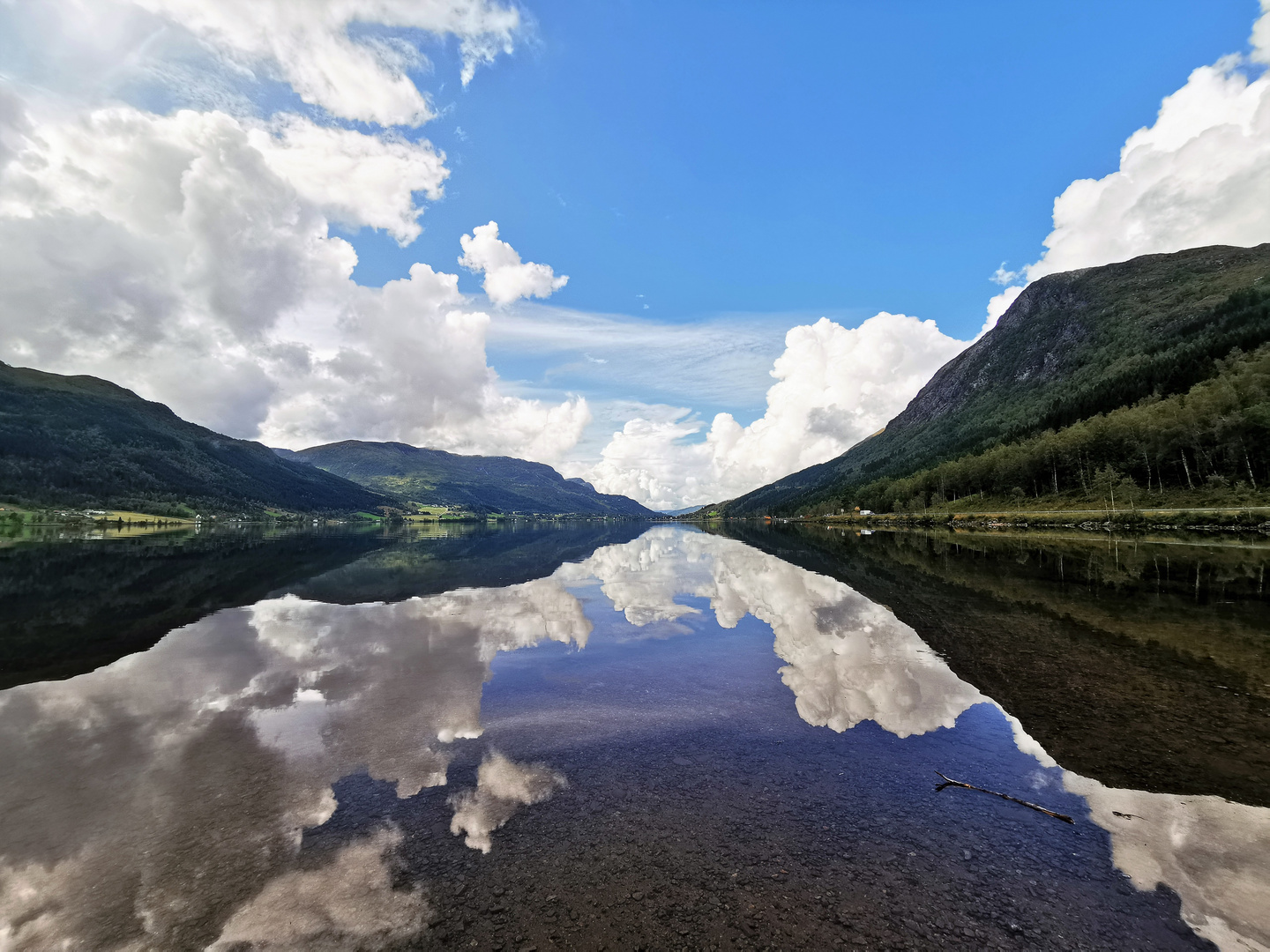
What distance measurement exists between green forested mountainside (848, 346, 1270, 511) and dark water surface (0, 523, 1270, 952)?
4135 inches

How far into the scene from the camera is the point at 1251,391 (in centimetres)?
10188

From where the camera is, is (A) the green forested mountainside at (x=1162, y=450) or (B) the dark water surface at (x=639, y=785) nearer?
(B) the dark water surface at (x=639, y=785)

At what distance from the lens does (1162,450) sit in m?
104

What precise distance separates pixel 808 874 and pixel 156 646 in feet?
83.8

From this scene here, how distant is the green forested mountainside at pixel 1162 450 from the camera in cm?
9200

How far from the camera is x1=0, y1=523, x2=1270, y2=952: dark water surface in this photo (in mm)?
6551

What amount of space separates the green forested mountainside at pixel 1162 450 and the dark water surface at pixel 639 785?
10502 cm

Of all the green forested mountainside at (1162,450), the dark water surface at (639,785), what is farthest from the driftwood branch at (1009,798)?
the green forested mountainside at (1162,450)

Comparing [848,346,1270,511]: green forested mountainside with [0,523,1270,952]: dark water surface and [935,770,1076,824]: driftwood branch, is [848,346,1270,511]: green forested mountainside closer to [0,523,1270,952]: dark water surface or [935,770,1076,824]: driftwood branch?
[0,523,1270,952]: dark water surface

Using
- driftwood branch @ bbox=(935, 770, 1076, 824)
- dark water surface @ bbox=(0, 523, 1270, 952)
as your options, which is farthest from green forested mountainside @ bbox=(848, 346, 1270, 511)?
driftwood branch @ bbox=(935, 770, 1076, 824)

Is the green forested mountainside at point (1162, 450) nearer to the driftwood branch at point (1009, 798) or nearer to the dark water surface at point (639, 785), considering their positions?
the dark water surface at point (639, 785)

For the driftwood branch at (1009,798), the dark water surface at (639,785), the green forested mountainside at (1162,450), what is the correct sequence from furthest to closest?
the green forested mountainside at (1162,450) < the driftwood branch at (1009,798) < the dark water surface at (639,785)

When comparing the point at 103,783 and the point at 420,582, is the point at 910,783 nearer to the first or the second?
the point at 103,783

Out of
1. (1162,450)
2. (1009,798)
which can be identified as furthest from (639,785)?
(1162,450)
